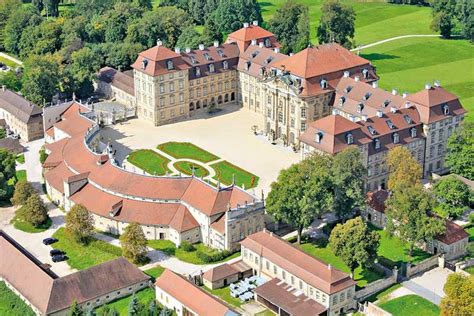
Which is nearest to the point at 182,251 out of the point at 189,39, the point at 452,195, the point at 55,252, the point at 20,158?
the point at 55,252

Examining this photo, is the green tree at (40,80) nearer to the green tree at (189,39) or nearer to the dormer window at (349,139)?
the green tree at (189,39)

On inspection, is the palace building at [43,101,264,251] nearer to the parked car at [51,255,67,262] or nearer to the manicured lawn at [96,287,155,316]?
the parked car at [51,255,67,262]

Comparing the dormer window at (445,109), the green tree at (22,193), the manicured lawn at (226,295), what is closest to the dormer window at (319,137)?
the dormer window at (445,109)

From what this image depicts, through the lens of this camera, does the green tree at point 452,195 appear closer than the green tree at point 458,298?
No

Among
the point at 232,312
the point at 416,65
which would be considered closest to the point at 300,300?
the point at 232,312

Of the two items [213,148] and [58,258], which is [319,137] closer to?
[213,148]
